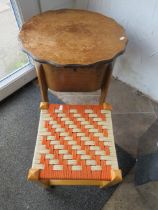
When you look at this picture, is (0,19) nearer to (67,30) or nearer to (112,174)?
(67,30)

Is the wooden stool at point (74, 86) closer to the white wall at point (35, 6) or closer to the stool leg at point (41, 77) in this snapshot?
the stool leg at point (41, 77)

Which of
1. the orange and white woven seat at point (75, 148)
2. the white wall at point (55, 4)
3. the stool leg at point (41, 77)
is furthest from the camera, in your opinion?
the white wall at point (55, 4)

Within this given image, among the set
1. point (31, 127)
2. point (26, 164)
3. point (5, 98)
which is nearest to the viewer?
point (26, 164)

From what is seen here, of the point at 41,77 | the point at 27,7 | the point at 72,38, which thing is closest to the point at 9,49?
the point at 27,7

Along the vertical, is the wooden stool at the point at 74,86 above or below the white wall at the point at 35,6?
below

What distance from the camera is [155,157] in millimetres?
926

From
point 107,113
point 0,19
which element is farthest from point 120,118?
point 0,19

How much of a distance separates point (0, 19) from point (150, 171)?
3.80 ft

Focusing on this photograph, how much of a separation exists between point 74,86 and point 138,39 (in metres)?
0.49

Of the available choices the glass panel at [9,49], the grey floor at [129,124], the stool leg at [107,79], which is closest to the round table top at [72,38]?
the stool leg at [107,79]

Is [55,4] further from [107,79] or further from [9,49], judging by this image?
[107,79]

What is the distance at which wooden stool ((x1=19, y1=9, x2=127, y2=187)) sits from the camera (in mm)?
765

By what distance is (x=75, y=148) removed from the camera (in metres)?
0.81

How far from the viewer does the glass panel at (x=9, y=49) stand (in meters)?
1.24
